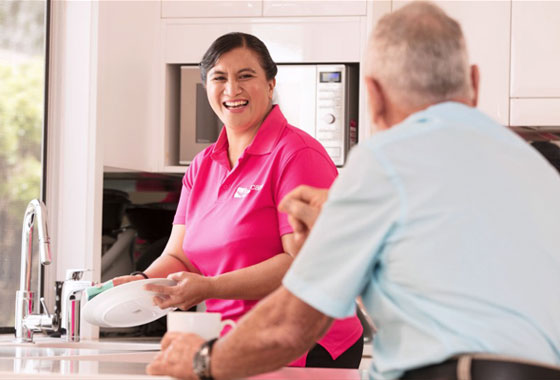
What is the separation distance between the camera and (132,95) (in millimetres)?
2740

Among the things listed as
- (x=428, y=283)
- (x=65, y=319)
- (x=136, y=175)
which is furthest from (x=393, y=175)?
(x=136, y=175)

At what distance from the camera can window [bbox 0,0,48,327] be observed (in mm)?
2529

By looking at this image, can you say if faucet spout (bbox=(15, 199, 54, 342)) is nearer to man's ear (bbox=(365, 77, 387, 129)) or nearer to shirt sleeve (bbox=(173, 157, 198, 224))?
shirt sleeve (bbox=(173, 157, 198, 224))

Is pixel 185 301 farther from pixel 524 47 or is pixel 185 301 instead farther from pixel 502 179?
pixel 524 47

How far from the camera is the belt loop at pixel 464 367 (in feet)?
3.01

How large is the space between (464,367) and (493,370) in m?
0.03

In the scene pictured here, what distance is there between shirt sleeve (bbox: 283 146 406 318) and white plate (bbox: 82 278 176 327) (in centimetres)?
67

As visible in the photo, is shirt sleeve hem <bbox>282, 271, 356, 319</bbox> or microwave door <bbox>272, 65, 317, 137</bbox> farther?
microwave door <bbox>272, 65, 317, 137</bbox>

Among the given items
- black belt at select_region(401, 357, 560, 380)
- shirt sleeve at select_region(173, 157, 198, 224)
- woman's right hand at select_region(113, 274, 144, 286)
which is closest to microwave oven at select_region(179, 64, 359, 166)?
shirt sleeve at select_region(173, 157, 198, 224)

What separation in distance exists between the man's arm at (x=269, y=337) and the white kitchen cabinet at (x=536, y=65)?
1.92 metres

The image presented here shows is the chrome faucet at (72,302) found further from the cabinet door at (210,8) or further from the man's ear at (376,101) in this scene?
the man's ear at (376,101)

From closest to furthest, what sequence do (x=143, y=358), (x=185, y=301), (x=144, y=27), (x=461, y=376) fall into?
1. (x=461, y=376)
2. (x=185, y=301)
3. (x=143, y=358)
4. (x=144, y=27)

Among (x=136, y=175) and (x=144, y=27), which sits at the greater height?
(x=144, y=27)

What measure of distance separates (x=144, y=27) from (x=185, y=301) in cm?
141
